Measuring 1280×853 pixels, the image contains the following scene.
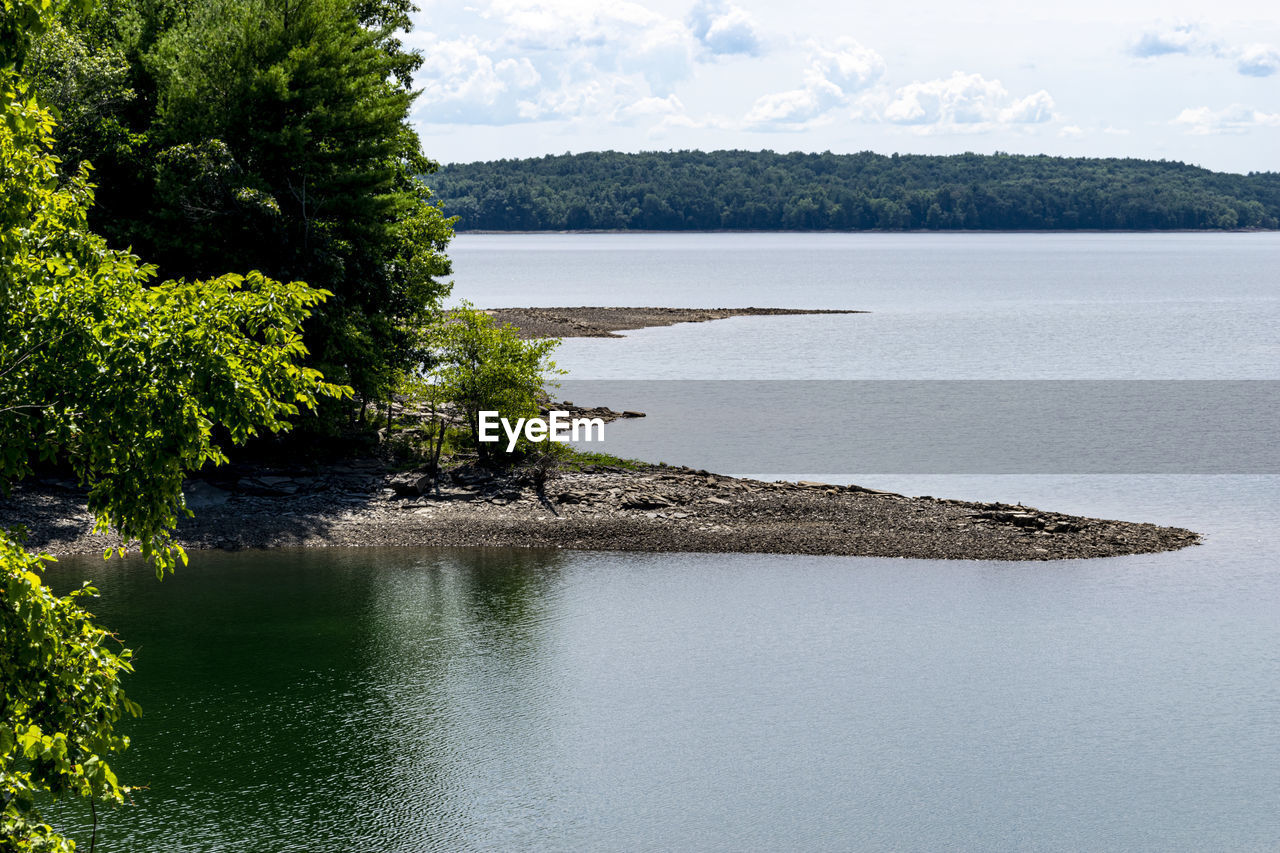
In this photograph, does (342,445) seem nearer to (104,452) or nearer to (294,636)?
(294,636)

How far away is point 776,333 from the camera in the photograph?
11812 centimetres

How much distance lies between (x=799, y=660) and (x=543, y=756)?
318 inches

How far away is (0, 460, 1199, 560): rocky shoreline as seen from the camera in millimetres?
39938

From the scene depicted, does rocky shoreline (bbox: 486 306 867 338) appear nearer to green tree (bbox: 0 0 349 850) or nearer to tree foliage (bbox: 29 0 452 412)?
tree foliage (bbox: 29 0 452 412)

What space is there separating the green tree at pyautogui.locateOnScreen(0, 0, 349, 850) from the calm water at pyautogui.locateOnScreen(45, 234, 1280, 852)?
7.73 meters

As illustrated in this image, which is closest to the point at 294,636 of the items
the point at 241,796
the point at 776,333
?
the point at 241,796

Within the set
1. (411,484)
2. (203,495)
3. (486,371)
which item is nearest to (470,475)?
(411,484)

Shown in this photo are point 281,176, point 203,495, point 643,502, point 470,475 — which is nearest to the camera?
point 203,495

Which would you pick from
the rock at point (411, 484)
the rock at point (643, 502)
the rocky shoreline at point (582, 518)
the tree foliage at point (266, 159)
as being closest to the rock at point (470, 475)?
the rocky shoreline at point (582, 518)

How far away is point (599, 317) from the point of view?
13012 cm

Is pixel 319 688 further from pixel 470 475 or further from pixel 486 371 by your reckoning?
pixel 486 371

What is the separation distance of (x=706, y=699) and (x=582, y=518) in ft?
51.5

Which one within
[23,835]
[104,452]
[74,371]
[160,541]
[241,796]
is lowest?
[241,796]

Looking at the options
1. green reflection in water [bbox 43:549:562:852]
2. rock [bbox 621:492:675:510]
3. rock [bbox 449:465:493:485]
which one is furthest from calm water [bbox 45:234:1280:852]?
rock [bbox 449:465:493:485]
